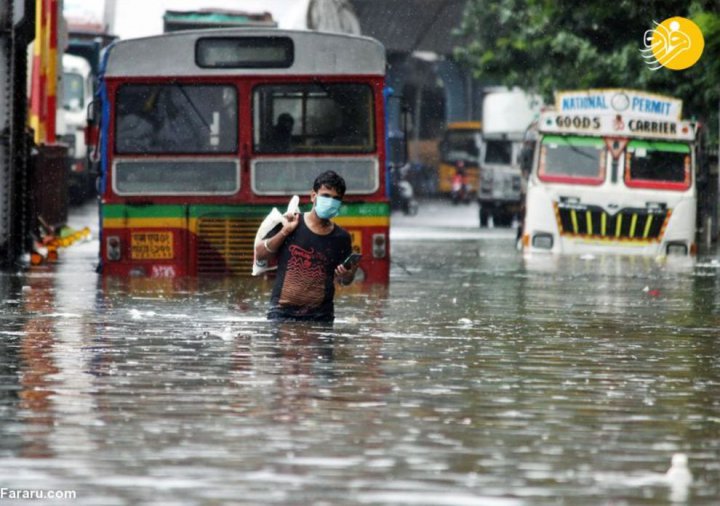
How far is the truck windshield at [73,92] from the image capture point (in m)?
54.0

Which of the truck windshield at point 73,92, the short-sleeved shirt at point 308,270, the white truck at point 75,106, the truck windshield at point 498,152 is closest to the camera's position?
the short-sleeved shirt at point 308,270

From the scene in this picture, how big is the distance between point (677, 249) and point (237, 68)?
11.8 meters

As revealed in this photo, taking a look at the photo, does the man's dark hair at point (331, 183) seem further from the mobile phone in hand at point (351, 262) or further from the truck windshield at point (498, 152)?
the truck windshield at point (498, 152)

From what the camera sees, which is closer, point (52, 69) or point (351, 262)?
point (351, 262)

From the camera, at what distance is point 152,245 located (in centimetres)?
2223

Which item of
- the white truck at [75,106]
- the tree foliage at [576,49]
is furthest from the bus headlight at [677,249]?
the white truck at [75,106]

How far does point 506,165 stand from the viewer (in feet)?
179

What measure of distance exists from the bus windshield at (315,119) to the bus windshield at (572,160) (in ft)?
35.3

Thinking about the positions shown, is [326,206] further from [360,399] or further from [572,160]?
[572,160]

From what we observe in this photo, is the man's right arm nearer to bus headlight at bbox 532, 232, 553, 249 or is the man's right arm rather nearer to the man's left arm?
the man's left arm

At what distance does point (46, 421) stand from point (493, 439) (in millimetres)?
2107

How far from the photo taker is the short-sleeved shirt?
14750mm

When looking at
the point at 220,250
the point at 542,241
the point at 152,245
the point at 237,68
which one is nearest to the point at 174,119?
the point at 237,68

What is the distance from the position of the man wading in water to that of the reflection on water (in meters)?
0.27
